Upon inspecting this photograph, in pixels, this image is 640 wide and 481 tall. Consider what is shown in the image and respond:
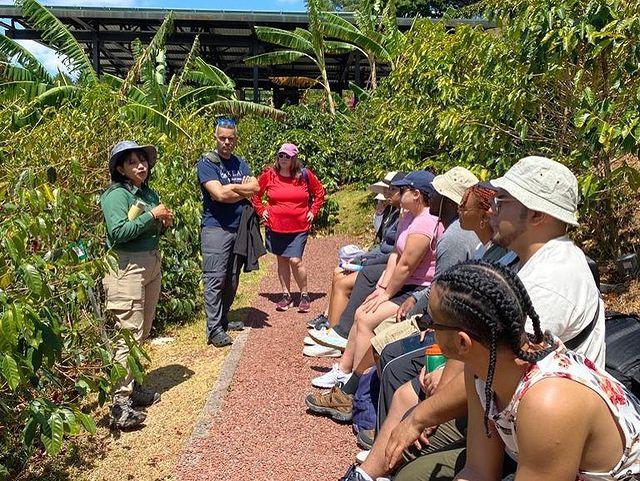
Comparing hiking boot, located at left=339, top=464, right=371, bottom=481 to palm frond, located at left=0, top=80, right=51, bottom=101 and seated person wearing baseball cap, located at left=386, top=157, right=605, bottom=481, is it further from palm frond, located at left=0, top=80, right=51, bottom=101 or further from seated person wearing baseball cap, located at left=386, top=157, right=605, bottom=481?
palm frond, located at left=0, top=80, right=51, bottom=101

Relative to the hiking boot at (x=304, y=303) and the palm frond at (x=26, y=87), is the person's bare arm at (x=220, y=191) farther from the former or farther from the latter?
the palm frond at (x=26, y=87)

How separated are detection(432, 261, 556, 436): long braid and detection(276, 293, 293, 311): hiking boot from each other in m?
5.03

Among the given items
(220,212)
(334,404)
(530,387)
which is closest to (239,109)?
(220,212)

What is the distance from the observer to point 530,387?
1752 millimetres

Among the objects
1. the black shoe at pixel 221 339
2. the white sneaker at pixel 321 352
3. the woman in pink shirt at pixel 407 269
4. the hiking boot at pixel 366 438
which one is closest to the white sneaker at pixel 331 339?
the white sneaker at pixel 321 352

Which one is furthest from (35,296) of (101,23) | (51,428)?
(101,23)

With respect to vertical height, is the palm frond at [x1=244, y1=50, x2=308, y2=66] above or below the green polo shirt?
above

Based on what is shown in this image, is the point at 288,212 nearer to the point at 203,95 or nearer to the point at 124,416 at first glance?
the point at 124,416

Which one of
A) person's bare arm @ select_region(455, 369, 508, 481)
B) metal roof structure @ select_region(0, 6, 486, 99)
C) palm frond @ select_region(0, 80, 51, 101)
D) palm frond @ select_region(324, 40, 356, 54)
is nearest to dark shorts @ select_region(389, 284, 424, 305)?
person's bare arm @ select_region(455, 369, 508, 481)

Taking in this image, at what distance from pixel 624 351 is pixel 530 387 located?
1051mm

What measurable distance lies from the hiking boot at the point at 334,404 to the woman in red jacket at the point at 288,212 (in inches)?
101

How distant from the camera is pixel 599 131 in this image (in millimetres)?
3926

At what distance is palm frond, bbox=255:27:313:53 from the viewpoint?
57.7 feet

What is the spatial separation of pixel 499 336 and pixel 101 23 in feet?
63.4
